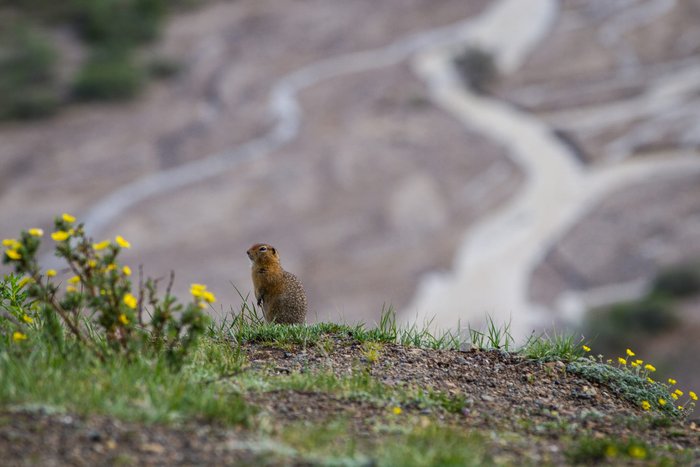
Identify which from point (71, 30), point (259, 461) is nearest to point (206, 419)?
point (259, 461)

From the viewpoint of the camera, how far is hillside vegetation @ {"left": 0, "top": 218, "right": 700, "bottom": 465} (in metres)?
4.46

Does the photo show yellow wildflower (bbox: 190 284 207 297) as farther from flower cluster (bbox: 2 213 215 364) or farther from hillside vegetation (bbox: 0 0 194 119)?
hillside vegetation (bbox: 0 0 194 119)

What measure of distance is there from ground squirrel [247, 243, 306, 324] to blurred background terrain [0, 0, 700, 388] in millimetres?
12432

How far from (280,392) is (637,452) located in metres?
1.86

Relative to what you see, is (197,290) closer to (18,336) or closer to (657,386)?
(18,336)

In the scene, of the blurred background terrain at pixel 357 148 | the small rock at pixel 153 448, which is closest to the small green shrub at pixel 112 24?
the blurred background terrain at pixel 357 148

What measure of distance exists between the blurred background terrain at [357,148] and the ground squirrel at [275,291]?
12.4 m

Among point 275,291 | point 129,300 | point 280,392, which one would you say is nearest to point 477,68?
point 275,291

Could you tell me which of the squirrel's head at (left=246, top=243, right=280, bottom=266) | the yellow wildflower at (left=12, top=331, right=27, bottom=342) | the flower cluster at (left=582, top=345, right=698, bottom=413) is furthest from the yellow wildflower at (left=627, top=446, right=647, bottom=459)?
the squirrel's head at (left=246, top=243, right=280, bottom=266)

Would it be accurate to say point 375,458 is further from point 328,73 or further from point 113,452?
point 328,73

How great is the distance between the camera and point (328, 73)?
3238 cm

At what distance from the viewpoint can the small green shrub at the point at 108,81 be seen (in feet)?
100

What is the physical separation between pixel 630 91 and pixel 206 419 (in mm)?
28443

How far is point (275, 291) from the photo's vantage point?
24.5 feet
